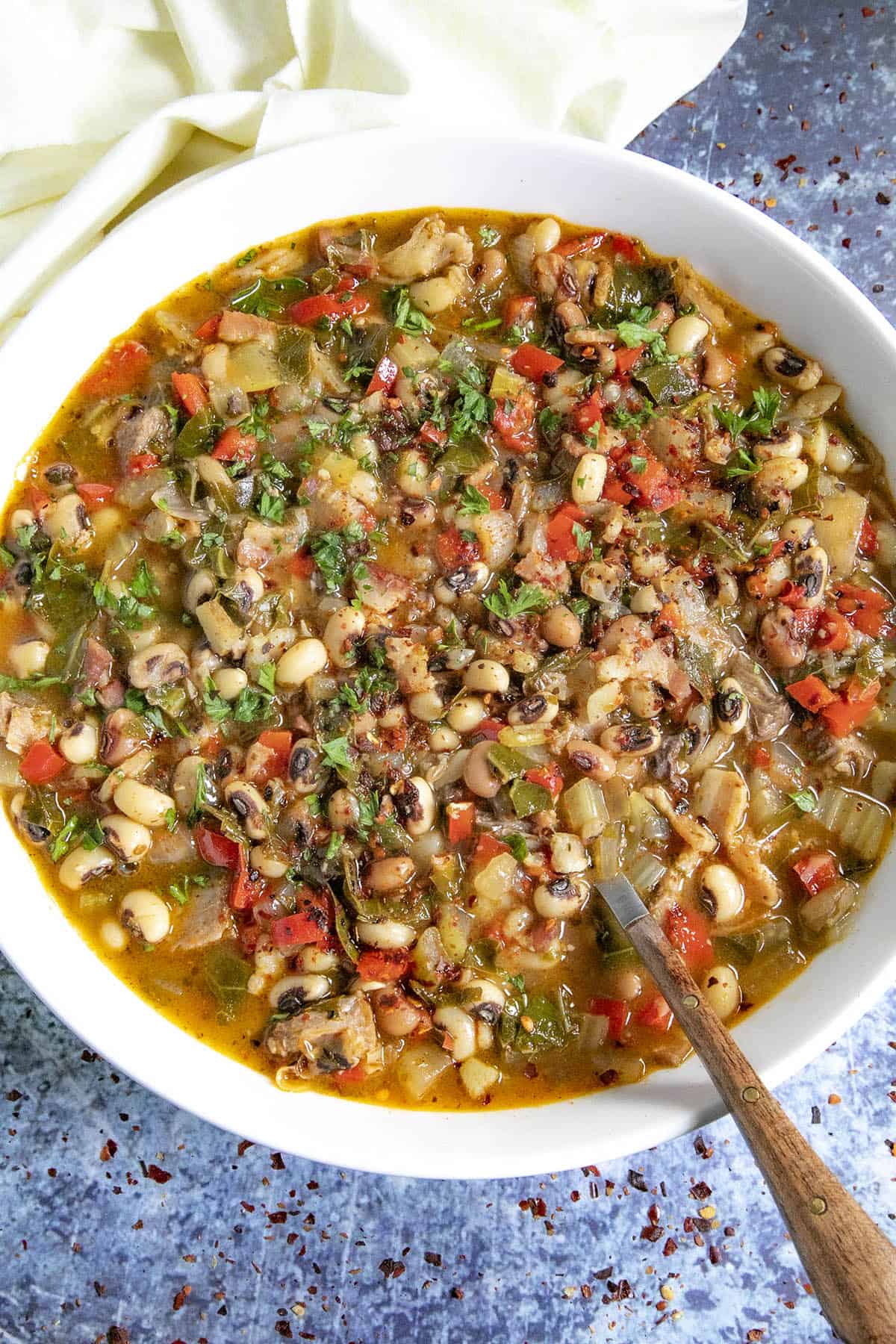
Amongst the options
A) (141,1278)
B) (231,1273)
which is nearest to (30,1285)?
(141,1278)

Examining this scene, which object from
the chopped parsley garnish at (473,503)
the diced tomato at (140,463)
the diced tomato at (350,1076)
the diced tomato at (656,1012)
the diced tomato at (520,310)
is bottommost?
the diced tomato at (350,1076)

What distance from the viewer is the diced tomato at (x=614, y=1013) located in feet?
12.2

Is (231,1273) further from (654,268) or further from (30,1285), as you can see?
(654,268)

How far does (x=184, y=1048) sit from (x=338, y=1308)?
1.24 metres

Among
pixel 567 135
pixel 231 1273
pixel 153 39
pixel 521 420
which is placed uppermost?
pixel 567 135

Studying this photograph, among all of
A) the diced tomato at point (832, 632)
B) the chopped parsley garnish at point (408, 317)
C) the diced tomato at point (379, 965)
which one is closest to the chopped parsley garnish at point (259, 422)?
the chopped parsley garnish at point (408, 317)

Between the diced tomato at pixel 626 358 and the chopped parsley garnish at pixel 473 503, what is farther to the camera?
the diced tomato at pixel 626 358

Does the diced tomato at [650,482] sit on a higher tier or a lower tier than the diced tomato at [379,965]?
higher

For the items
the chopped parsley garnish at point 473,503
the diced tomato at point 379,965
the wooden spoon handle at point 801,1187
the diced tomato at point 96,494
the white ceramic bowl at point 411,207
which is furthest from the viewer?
the diced tomato at point 96,494

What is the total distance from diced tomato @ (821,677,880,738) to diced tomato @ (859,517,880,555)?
1.60ft

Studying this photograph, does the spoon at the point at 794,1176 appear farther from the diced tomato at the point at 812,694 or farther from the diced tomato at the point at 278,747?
the diced tomato at the point at 278,747

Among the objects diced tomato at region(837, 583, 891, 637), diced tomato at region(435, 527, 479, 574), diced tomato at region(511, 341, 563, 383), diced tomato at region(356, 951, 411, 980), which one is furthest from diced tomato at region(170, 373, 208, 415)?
diced tomato at region(837, 583, 891, 637)

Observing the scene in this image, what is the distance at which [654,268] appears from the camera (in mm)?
4031

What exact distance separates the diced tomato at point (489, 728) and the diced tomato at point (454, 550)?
1.75 ft
